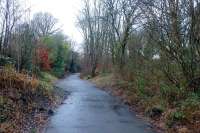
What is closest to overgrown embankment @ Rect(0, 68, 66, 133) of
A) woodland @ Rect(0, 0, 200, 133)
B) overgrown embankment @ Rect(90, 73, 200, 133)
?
woodland @ Rect(0, 0, 200, 133)

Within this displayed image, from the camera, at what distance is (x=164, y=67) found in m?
15.3

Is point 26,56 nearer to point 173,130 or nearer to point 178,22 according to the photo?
point 178,22

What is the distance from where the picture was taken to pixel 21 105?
1269cm

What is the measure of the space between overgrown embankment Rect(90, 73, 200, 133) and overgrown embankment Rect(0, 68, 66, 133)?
4356mm

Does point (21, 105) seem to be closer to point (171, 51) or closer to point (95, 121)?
point (95, 121)

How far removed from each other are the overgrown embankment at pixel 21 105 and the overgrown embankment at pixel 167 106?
436 centimetres

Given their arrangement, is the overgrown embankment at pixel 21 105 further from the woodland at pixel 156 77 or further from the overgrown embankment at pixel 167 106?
the overgrown embankment at pixel 167 106

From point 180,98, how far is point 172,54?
216 centimetres

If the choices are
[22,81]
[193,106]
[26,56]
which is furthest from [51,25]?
[193,106]

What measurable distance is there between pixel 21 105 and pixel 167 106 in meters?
5.93

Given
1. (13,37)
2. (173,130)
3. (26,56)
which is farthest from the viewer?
(26,56)

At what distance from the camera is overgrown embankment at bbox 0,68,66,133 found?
33.6 feet

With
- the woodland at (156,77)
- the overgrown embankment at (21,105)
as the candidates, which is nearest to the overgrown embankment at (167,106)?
the woodland at (156,77)

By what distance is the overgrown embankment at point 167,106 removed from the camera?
34.5 ft
